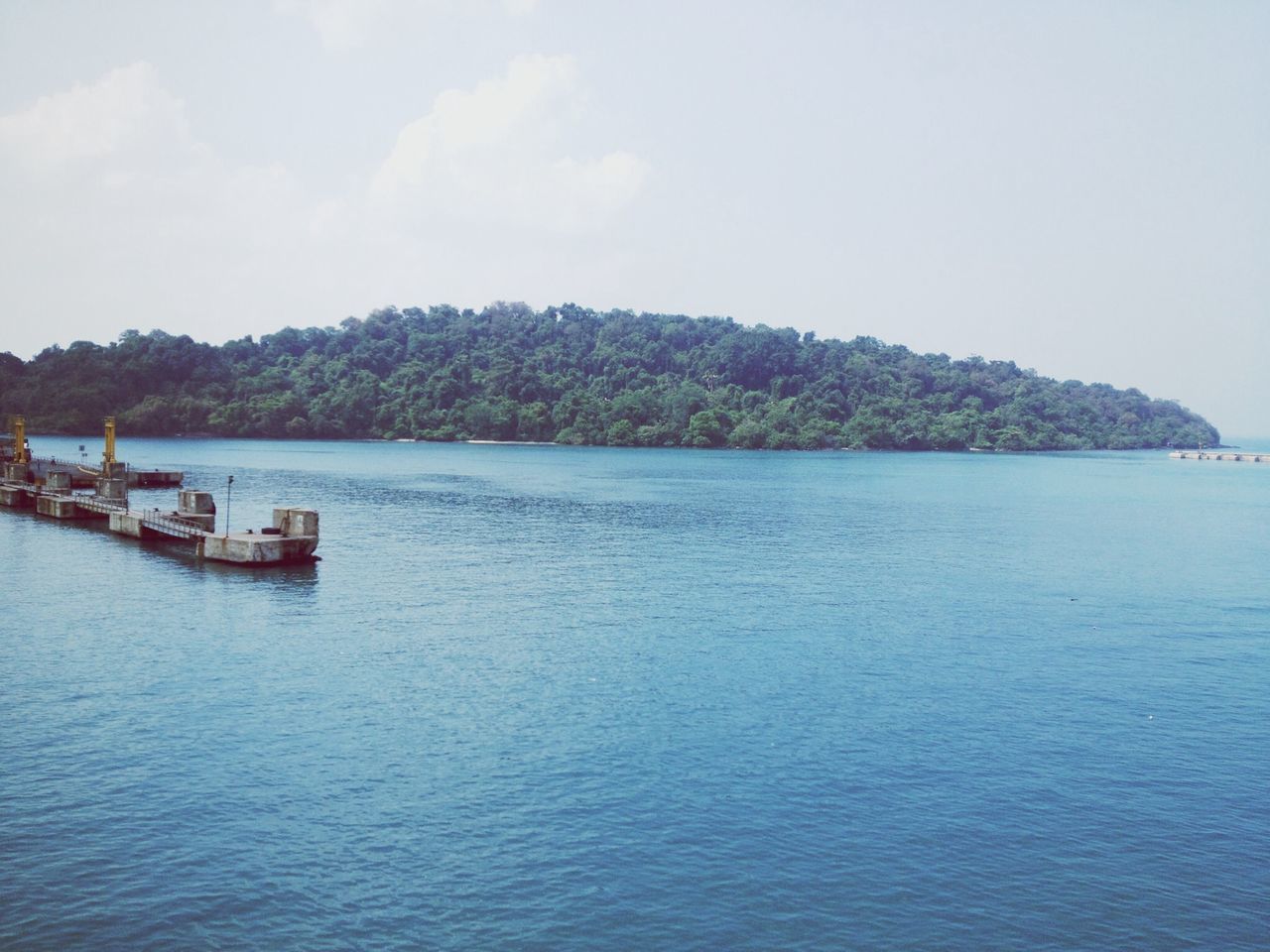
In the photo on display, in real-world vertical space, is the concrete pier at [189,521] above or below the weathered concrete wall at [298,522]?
below

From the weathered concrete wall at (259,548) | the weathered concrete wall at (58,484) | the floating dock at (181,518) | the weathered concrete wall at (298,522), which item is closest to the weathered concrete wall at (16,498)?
the floating dock at (181,518)

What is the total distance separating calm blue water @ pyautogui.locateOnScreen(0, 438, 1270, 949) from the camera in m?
23.5

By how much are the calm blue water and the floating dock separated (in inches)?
75.6

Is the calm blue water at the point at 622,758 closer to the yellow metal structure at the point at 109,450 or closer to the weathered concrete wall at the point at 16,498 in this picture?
the weathered concrete wall at the point at 16,498

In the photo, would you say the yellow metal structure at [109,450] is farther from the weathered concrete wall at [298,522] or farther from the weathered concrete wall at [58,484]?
the weathered concrete wall at [298,522]

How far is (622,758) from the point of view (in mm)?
32938

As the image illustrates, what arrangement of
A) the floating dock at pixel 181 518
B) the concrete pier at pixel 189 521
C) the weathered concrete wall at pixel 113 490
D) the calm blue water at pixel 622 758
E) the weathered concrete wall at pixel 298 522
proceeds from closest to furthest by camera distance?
the calm blue water at pixel 622 758, the concrete pier at pixel 189 521, the floating dock at pixel 181 518, the weathered concrete wall at pixel 298 522, the weathered concrete wall at pixel 113 490

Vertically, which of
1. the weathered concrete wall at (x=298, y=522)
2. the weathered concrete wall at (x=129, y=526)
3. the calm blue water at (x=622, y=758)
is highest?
the weathered concrete wall at (x=298, y=522)

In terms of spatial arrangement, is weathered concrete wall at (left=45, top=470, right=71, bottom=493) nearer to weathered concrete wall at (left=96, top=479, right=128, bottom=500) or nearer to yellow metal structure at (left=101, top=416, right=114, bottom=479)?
weathered concrete wall at (left=96, top=479, right=128, bottom=500)

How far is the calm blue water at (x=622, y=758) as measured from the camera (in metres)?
23.5

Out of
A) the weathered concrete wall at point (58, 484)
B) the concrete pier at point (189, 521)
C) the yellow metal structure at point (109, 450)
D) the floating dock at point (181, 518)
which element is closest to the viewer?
the concrete pier at point (189, 521)

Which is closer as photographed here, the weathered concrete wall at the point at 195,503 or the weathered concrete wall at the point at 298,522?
the weathered concrete wall at the point at 298,522

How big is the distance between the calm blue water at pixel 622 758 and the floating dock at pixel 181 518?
6.30ft

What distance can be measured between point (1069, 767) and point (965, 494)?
12222 centimetres
